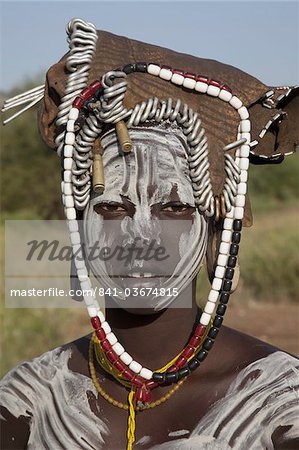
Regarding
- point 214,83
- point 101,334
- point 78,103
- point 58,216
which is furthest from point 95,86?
point 58,216

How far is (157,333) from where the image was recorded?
341 cm

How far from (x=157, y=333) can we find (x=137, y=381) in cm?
20

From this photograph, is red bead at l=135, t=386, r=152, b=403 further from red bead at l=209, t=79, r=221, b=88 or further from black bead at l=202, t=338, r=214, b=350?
red bead at l=209, t=79, r=221, b=88

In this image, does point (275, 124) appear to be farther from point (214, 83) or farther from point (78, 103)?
point (78, 103)

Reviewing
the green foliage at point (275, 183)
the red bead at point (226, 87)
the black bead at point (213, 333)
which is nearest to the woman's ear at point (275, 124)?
the red bead at point (226, 87)

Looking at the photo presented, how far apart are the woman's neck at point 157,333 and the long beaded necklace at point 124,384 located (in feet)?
0.20

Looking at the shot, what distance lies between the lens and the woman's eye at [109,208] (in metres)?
3.25

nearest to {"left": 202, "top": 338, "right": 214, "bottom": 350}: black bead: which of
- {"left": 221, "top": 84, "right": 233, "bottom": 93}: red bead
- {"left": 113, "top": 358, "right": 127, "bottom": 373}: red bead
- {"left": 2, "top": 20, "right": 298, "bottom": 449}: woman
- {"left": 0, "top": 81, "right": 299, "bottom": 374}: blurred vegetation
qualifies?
{"left": 2, "top": 20, "right": 298, "bottom": 449}: woman

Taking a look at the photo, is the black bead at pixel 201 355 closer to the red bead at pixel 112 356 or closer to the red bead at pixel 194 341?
the red bead at pixel 194 341

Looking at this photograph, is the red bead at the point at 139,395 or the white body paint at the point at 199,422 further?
A: the red bead at the point at 139,395

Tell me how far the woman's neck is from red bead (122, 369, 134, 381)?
7 cm

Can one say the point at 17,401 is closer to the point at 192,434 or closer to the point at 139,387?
the point at 139,387

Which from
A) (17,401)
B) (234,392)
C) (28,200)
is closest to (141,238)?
(234,392)

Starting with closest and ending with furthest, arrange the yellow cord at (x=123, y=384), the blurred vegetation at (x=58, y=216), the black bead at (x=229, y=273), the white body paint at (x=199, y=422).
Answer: the white body paint at (x=199, y=422) → the yellow cord at (x=123, y=384) → the black bead at (x=229, y=273) → the blurred vegetation at (x=58, y=216)
